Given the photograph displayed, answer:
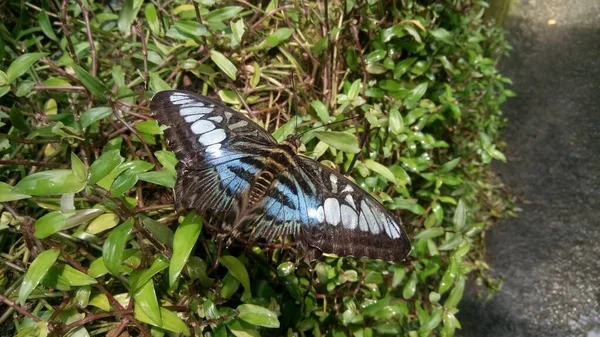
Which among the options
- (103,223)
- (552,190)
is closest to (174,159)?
(103,223)

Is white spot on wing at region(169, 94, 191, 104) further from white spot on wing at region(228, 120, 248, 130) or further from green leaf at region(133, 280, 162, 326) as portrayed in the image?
green leaf at region(133, 280, 162, 326)

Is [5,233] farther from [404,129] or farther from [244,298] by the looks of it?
[404,129]

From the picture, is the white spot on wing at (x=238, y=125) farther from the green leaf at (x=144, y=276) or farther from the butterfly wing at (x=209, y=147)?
the green leaf at (x=144, y=276)

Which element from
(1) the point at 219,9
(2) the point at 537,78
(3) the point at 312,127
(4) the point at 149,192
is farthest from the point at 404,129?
(2) the point at 537,78

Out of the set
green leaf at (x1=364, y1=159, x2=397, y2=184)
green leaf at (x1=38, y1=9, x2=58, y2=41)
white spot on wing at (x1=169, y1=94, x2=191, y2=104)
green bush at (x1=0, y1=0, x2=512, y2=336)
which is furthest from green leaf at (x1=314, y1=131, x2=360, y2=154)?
green leaf at (x1=38, y1=9, x2=58, y2=41)

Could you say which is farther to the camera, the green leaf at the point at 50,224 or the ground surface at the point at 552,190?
the ground surface at the point at 552,190

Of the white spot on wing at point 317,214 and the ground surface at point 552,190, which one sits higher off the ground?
the white spot on wing at point 317,214

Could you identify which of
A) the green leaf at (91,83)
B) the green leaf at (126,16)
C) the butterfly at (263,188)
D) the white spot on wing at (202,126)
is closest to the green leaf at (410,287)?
the butterfly at (263,188)

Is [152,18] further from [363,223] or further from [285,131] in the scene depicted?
[363,223]
